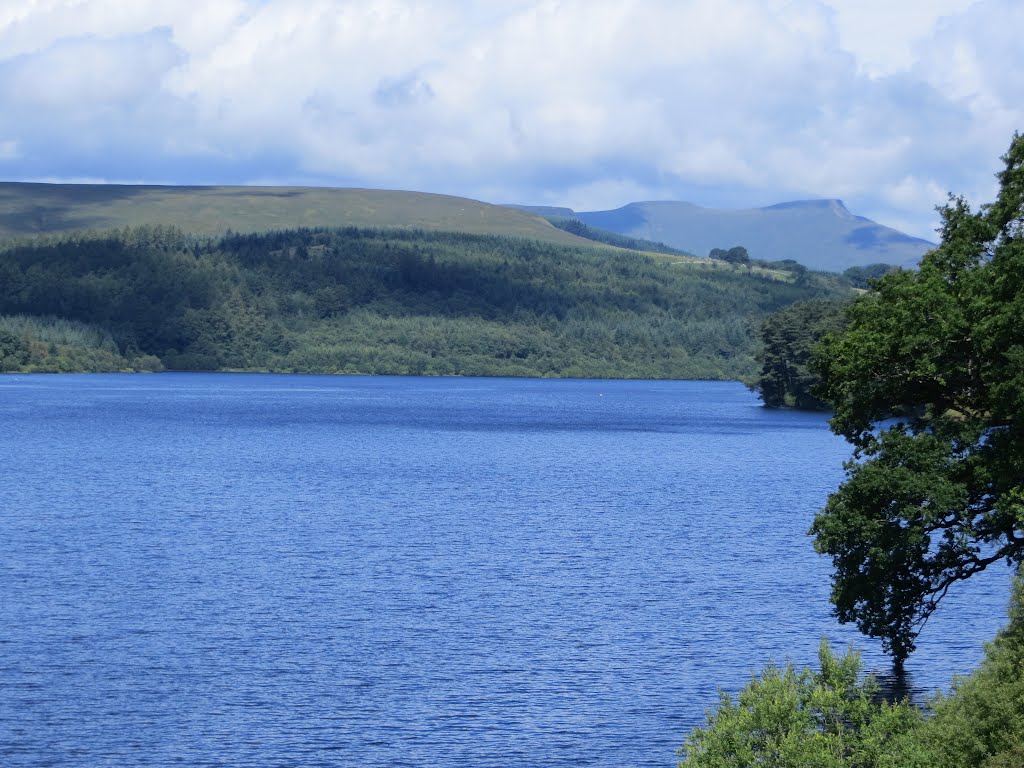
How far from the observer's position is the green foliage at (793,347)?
527 ft

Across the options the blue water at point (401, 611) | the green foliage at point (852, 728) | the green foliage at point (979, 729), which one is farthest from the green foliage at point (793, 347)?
the green foliage at point (852, 728)

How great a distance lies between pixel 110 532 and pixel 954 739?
49.8 meters

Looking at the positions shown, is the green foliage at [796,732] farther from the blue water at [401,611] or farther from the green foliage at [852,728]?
the blue water at [401,611]

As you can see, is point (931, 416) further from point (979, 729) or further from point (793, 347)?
point (793, 347)

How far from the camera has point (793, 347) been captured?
16638 centimetres

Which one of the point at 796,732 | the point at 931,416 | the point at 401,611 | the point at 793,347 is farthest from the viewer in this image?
the point at 793,347

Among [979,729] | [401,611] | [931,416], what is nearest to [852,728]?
[979,729]

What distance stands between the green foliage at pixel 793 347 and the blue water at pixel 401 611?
6165 centimetres

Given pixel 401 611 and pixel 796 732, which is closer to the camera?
pixel 796 732

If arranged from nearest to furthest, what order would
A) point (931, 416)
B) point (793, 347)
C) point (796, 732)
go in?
point (796, 732) < point (931, 416) < point (793, 347)

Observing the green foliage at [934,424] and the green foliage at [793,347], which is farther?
the green foliage at [793,347]

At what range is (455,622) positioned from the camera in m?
46.2

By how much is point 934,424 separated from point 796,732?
16.1 metres

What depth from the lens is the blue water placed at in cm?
3469
